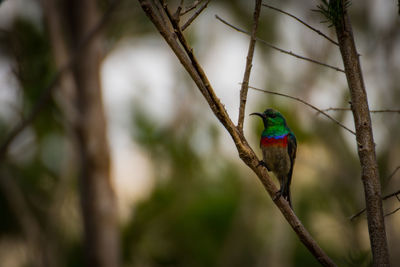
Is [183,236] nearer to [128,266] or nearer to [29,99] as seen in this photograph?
[128,266]

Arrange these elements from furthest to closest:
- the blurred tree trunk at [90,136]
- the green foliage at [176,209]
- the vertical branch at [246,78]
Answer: the green foliage at [176,209] → the blurred tree trunk at [90,136] → the vertical branch at [246,78]

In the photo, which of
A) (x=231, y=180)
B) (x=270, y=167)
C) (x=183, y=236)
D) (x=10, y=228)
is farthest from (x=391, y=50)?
(x=10, y=228)

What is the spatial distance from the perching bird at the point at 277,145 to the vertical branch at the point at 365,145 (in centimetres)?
183

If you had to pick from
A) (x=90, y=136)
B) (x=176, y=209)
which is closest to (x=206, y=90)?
(x=90, y=136)

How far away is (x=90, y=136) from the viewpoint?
518 cm

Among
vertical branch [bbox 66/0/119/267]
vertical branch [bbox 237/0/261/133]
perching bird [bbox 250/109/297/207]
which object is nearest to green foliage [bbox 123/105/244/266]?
vertical branch [bbox 66/0/119/267]

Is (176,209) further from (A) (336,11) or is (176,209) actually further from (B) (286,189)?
(A) (336,11)

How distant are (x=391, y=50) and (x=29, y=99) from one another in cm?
567

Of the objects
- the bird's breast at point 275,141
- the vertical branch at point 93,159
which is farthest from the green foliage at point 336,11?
the vertical branch at point 93,159

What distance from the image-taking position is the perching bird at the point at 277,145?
12.0 ft

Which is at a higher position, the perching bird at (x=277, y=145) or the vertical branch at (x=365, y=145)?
the perching bird at (x=277, y=145)

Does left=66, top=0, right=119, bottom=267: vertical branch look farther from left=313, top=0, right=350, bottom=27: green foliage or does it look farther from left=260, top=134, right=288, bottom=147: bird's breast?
left=313, top=0, right=350, bottom=27: green foliage

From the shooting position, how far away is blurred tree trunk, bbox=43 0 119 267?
5109 millimetres

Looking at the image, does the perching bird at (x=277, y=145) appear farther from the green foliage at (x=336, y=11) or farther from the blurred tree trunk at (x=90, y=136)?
the blurred tree trunk at (x=90, y=136)
